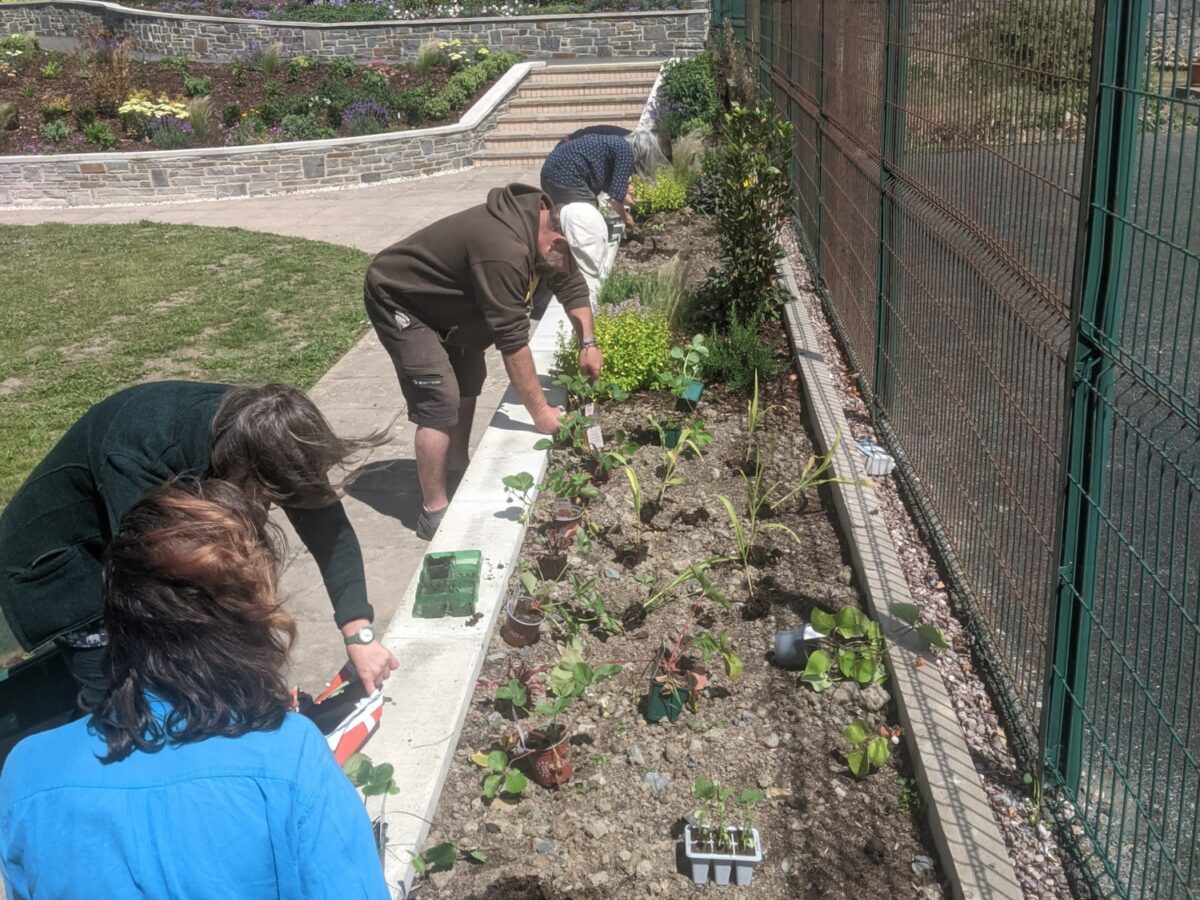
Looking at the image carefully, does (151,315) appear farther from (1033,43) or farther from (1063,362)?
(1063,362)

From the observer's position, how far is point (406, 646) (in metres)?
3.70

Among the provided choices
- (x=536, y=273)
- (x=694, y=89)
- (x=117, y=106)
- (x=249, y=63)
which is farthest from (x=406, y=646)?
(x=249, y=63)

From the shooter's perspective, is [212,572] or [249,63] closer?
[212,572]

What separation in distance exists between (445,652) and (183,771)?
2.05 m

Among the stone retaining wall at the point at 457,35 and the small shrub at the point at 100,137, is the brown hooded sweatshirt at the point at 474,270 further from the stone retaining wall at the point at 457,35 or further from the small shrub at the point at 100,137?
the stone retaining wall at the point at 457,35

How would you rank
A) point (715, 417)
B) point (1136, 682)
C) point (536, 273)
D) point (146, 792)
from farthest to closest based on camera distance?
point (715, 417) < point (536, 273) < point (1136, 682) < point (146, 792)

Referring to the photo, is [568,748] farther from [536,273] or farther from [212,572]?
[536,273]

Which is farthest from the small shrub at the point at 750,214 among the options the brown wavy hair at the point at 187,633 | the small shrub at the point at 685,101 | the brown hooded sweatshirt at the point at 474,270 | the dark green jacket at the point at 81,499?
the small shrub at the point at 685,101

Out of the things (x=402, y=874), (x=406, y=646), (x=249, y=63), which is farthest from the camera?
(x=249, y=63)

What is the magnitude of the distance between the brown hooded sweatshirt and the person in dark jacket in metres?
1.90

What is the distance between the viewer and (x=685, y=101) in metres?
13.8

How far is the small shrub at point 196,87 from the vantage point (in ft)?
55.0

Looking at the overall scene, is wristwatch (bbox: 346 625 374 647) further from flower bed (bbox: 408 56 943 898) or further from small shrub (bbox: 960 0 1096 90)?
small shrub (bbox: 960 0 1096 90)

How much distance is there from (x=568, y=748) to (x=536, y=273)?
89.9 inches
